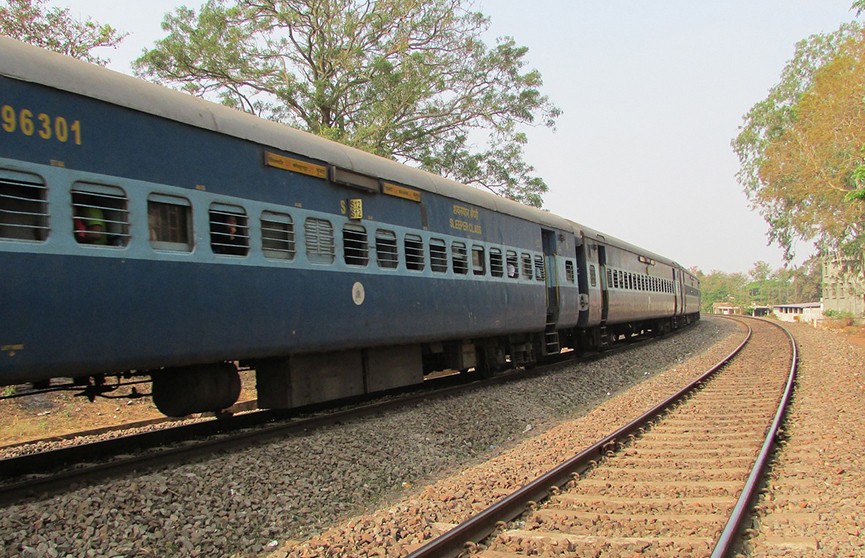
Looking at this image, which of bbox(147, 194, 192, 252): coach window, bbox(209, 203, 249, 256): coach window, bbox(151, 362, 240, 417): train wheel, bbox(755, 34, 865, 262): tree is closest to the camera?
bbox(147, 194, 192, 252): coach window

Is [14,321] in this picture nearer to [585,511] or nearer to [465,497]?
[465,497]

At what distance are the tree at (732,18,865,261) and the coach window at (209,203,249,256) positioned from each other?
57.5ft

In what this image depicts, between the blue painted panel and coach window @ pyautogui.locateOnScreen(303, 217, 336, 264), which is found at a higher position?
coach window @ pyautogui.locateOnScreen(303, 217, 336, 264)

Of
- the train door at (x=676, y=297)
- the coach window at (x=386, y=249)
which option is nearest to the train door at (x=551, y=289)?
the coach window at (x=386, y=249)

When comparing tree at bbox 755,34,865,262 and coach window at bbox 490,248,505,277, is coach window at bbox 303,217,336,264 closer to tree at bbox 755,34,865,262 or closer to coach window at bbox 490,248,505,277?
coach window at bbox 490,248,505,277

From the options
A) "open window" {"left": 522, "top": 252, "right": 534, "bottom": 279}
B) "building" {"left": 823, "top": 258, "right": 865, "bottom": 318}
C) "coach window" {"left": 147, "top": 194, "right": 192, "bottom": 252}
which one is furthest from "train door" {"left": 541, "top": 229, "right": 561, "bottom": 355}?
"building" {"left": 823, "top": 258, "right": 865, "bottom": 318}

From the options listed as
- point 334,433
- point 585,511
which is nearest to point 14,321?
point 334,433

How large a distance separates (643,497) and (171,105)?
209 inches

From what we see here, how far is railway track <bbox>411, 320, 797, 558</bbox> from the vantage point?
4.45m

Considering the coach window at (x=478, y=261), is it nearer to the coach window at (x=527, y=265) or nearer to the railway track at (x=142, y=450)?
the coach window at (x=527, y=265)

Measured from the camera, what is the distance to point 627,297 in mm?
21094

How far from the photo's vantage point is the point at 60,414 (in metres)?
11.5

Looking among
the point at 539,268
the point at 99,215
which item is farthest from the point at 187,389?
the point at 539,268

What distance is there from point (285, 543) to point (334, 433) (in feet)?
7.96
